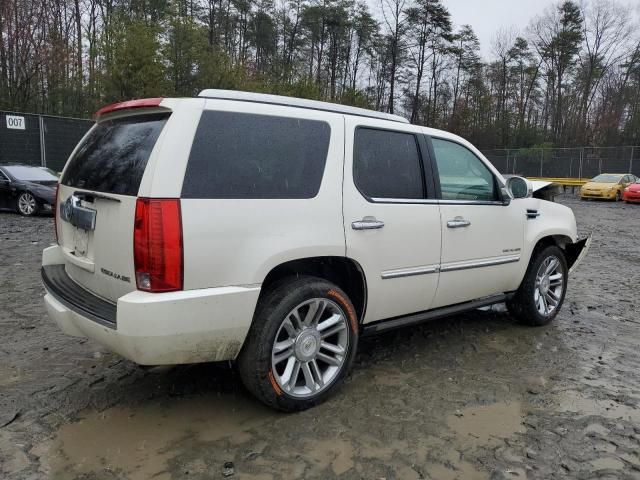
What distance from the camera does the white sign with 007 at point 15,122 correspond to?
52.0ft

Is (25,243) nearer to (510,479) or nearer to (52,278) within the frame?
(52,278)

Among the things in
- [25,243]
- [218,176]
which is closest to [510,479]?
[218,176]

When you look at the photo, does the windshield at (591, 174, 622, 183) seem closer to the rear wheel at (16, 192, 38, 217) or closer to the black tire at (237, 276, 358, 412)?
the rear wheel at (16, 192, 38, 217)

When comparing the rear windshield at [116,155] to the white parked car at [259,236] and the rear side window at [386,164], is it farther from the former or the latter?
the rear side window at [386,164]

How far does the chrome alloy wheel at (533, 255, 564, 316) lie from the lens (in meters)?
4.95

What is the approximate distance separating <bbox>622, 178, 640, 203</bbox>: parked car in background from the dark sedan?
2372 centimetres

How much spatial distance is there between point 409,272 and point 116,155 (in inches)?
79.4

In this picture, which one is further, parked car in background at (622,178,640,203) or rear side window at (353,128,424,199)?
parked car in background at (622,178,640,203)

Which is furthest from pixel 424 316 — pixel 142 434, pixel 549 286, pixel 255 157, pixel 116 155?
pixel 116 155

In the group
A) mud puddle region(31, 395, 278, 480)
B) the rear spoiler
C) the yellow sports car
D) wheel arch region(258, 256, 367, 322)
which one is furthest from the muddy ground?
the yellow sports car

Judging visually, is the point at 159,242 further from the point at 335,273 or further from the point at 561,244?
the point at 561,244

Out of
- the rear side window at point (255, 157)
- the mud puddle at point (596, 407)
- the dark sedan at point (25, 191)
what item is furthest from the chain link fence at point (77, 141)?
the mud puddle at point (596, 407)

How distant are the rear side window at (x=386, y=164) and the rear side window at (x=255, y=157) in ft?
0.98

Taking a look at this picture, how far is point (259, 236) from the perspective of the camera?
288cm
